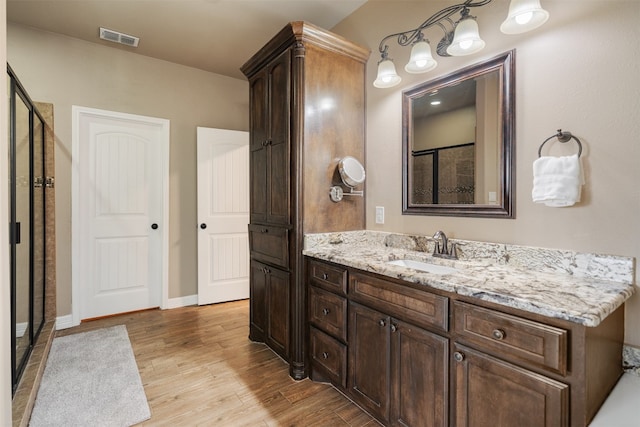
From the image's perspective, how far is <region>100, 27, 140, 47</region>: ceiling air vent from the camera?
9.37 ft

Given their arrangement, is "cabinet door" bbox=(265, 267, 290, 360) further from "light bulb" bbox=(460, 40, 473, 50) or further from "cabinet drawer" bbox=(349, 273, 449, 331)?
"light bulb" bbox=(460, 40, 473, 50)

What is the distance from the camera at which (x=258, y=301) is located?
8.55 feet

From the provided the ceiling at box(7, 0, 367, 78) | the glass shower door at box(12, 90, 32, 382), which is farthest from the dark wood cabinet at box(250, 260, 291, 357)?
the ceiling at box(7, 0, 367, 78)

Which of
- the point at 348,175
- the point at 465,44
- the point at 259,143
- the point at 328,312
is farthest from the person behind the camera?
the point at 259,143

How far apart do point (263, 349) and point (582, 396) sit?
2.13 meters

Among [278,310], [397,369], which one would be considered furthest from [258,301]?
[397,369]

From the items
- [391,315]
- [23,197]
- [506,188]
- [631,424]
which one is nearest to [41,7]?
[23,197]

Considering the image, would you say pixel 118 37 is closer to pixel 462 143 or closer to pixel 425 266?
pixel 462 143

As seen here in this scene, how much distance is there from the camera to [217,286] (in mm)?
3744

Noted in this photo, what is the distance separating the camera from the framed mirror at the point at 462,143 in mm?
1646

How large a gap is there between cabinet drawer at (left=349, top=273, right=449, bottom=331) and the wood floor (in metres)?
0.69

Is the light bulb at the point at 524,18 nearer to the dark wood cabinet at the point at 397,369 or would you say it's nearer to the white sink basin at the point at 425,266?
the white sink basin at the point at 425,266

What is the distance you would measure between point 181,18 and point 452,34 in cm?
220

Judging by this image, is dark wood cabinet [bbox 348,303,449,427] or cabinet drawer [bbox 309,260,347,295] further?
cabinet drawer [bbox 309,260,347,295]
